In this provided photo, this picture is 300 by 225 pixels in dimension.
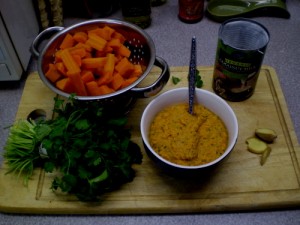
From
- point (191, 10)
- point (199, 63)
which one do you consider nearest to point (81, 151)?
point (199, 63)

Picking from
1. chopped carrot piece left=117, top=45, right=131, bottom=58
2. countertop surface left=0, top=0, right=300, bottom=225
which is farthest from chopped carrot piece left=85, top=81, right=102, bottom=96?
countertop surface left=0, top=0, right=300, bottom=225

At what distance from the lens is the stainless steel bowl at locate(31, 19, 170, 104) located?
807mm

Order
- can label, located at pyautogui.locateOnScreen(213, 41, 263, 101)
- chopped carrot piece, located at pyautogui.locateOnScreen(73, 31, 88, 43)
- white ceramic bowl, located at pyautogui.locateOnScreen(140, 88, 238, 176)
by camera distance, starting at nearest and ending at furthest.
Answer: white ceramic bowl, located at pyautogui.locateOnScreen(140, 88, 238, 176), can label, located at pyautogui.locateOnScreen(213, 41, 263, 101), chopped carrot piece, located at pyautogui.locateOnScreen(73, 31, 88, 43)

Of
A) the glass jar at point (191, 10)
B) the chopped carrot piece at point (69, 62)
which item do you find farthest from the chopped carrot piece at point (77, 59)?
the glass jar at point (191, 10)

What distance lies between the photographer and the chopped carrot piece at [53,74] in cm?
85

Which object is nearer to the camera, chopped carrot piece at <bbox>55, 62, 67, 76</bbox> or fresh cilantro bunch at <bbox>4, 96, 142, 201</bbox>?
fresh cilantro bunch at <bbox>4, 96, 142, 201</bbox>

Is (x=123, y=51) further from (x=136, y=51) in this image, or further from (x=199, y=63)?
(x=199, y=63)

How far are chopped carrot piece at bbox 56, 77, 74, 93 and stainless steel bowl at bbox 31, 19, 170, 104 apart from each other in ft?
0.08

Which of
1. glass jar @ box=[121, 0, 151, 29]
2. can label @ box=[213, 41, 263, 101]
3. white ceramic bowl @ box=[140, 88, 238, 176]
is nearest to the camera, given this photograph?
white ceramic bowl @ box=[140, 88, 238, 176]

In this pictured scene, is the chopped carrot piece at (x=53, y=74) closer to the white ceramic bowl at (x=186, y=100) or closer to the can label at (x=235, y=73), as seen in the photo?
the white ceramic bowl at (x=186, y=100)

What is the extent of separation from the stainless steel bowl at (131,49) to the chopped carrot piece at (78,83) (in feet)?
0.16

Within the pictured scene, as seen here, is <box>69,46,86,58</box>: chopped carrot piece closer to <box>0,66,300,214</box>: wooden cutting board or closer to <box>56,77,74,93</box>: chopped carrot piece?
<box>56,77,74,93</box>: chopped carrot piece

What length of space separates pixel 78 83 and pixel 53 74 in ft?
0.25

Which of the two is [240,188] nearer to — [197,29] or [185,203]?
[185,203]
